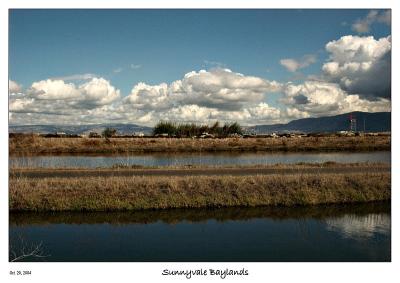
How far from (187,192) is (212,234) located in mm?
4172

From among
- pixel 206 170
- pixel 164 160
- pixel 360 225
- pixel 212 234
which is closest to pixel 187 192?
pixel 212 234

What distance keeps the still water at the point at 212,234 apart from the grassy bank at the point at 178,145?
38773 mm

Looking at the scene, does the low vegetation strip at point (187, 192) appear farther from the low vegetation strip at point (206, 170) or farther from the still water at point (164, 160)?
the still water at point (164, 160)

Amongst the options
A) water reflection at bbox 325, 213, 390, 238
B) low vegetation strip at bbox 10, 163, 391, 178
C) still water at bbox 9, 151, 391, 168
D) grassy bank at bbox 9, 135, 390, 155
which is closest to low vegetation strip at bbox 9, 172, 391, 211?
water reflection at bbox 325, 213, 390, 238

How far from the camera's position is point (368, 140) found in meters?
70.9

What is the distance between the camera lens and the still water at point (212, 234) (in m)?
14.2

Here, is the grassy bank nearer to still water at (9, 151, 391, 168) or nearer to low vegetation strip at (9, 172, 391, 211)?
still water at (9, 151, 391, 168)

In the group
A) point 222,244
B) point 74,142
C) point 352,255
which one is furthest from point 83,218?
point 74,142

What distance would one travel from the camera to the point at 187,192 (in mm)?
20469

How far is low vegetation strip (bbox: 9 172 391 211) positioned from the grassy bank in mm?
35972
